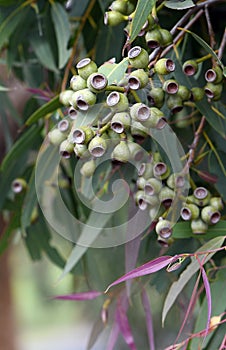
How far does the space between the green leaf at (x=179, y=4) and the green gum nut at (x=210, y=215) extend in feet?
0.65

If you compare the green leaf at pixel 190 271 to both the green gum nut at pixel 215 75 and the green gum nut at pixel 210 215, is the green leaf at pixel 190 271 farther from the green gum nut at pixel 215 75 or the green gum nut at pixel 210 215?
the green gum nut at pixel 215 75

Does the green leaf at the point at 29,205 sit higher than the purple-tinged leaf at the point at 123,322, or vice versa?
the green leaf at the point at 29,205

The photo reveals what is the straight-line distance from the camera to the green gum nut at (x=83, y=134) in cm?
62

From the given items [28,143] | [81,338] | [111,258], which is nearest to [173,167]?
[28,143]

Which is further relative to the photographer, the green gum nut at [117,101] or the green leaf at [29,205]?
the green leaf at [29,205]

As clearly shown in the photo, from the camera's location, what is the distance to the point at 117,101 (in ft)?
1.99

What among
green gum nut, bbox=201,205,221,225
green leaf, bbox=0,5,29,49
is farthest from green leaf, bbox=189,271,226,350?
green leaf, bbox=0,5,29,49

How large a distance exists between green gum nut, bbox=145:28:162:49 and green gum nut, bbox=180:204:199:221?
0.16m

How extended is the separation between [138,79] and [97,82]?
0.03 m

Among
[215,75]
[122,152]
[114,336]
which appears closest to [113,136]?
[122,152]

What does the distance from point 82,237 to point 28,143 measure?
0.22 m

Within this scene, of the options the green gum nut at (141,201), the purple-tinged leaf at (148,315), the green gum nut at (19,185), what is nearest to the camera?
the green gum nut at (141,201)

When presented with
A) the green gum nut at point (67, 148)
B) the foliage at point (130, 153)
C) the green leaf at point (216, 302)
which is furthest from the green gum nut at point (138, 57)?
the green leaf at point (216, 302)

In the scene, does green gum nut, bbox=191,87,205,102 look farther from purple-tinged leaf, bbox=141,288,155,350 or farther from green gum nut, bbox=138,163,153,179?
purple-tinged leaf, bbox=141,288,155,350
